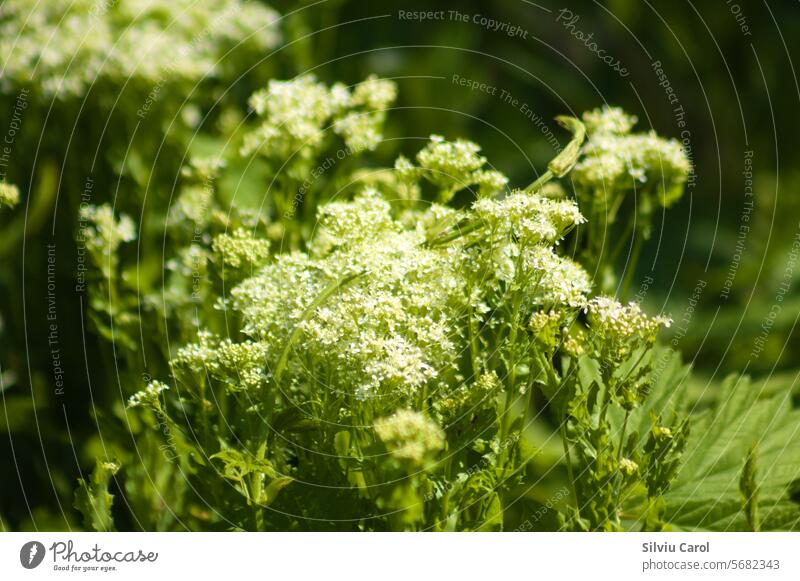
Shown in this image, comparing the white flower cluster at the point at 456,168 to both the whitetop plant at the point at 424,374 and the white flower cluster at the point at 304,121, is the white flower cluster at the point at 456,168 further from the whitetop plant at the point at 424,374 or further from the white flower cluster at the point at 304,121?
the white flower cluster at the point at 304,121

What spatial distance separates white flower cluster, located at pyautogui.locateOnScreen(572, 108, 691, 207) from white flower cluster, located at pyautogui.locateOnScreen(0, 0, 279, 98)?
1.61 ft

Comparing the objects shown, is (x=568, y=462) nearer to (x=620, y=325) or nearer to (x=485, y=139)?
(x=620, y=325)

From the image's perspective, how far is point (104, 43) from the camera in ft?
3.14

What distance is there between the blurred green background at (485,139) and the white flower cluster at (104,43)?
0.03m

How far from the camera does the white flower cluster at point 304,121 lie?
77 centimetres

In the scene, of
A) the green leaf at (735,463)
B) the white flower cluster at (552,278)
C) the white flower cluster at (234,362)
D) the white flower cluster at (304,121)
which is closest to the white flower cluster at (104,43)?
the white flower cluster at (304,121)

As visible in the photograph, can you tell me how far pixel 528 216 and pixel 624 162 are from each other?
0.64ft

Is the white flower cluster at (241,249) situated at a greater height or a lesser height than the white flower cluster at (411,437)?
greater

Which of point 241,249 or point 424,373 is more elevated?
point 241,249
